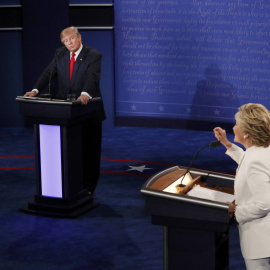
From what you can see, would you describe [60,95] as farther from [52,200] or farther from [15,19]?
[15,19]

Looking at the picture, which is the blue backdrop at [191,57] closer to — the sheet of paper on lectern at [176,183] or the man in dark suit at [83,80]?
the man in dark suit at [83,80]

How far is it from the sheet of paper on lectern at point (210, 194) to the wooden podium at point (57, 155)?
220cm

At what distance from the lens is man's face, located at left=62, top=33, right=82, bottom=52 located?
5604mm

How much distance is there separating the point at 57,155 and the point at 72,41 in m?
1.06

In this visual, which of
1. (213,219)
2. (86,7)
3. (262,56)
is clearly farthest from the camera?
(86,7)

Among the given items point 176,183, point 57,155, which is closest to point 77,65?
point 57,155

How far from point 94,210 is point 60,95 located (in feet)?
3.75

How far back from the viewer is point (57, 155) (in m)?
5.53

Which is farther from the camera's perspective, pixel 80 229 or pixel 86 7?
pixel 86 7

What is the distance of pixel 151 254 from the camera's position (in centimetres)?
473

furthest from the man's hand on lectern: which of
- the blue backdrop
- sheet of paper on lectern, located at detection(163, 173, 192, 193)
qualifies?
the blue backdrop

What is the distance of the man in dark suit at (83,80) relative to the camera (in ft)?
18.5

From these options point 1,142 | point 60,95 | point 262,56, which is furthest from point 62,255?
point 262,56

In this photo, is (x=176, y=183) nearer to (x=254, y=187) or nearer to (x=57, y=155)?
(x=254, y=187)
